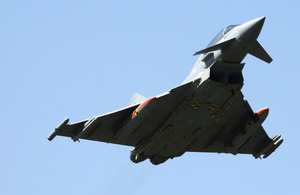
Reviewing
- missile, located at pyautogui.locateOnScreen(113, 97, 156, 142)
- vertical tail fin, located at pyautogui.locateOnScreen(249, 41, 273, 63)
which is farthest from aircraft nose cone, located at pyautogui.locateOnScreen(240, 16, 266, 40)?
missile, located at pyautogui.locateOnScreen(113, 97, 156, 142)

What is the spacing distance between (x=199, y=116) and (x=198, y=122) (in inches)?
31.8

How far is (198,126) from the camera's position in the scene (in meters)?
29.9

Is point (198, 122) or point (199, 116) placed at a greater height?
point (199, 116)

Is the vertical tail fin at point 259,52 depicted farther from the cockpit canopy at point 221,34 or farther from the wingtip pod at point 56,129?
the wingtip pod at point 56,129

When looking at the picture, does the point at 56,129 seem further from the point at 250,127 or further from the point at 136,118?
the point at 250,127

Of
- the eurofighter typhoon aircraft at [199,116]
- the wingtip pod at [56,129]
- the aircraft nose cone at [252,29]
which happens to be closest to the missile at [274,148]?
the eurofighter typhoon aircraft at [199,116]

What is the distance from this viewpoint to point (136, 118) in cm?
2750

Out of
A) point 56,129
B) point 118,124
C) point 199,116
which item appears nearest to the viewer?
point 56,129

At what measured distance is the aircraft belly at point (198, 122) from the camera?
2688 cm

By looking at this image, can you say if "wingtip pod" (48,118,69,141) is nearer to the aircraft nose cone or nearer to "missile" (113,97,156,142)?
"missile" (113,97,156,142)

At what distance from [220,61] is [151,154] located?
738cm

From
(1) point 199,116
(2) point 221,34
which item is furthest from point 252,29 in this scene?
(1) point 199,116

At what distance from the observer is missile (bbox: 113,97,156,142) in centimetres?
2708

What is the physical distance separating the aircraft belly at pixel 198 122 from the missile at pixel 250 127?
54 cm
